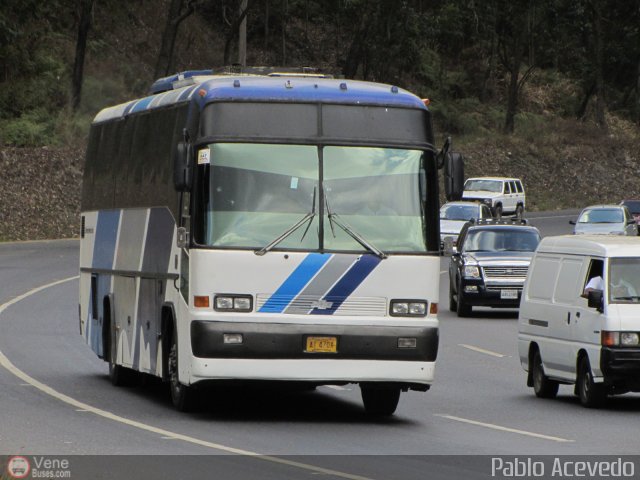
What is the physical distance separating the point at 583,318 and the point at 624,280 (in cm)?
62

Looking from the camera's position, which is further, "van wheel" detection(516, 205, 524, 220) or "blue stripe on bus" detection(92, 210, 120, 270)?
"van wheel" detection(516, 205, 524, 220)

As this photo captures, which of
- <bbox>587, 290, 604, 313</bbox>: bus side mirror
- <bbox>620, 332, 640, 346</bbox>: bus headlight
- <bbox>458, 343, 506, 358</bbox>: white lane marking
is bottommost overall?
<bbox>458, 343, 506, 358</bbox>: white lane marking

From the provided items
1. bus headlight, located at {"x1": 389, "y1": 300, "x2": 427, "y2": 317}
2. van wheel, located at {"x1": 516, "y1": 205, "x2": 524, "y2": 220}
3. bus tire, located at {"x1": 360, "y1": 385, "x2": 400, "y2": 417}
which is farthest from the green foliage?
bus headlight, located at {"x1": 389, "y1": 300, "x2": 427, "y2": 317}

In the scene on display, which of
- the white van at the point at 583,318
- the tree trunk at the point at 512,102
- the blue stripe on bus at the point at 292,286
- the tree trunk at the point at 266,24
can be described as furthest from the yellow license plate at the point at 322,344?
the tree trunk at the point at 266,24

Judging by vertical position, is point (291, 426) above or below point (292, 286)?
below

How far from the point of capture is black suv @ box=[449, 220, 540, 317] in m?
32.3

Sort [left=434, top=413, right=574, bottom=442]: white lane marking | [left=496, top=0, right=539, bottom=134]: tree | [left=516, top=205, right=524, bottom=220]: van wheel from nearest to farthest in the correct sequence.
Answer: [left=434, top=413, right=574, bottom=442]: white lane marking < [left=516, top=205, right=524, bottom=220]: van wheel < [left=496, top=0, right=539, bottom=134]: tree

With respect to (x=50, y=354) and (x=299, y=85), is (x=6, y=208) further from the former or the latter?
(x=299, y=85)

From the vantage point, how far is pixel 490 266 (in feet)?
106

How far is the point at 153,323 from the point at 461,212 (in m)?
33.7

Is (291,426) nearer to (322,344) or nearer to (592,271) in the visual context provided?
(322,344)

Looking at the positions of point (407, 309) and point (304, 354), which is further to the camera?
point (407, 309)
